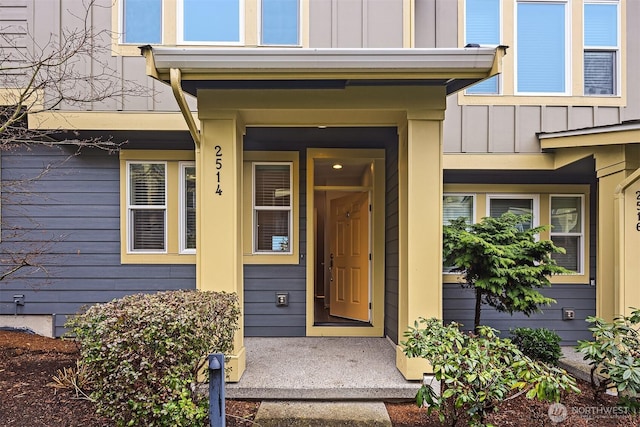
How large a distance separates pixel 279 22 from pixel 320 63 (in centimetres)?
209

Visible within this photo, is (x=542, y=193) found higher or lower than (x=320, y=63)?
lower

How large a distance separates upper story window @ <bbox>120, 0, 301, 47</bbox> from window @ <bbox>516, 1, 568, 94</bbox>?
3.00 m

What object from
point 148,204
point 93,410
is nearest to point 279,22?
point 148,204

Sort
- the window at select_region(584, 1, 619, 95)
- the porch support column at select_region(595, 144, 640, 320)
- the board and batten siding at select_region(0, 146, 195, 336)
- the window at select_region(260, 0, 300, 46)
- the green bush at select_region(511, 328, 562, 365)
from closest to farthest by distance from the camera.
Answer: the porch support column at select_region(595, 144, 640, 320) < the green bush at select_region(511, 328, 562, 365) < the window at select_region(260, 0, 300, 46) < the board and batten siding at select_region(0, 146, 195, 336) < the window at select_region(584, 1, 619, 95)

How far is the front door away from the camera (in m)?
5.63

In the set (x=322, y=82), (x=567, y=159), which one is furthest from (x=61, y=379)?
(x=567, y=159)

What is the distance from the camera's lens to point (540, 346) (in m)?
4.40

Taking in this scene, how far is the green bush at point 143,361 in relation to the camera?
2.51m

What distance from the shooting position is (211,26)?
4816 mm

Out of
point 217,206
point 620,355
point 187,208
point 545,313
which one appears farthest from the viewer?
point 545,313

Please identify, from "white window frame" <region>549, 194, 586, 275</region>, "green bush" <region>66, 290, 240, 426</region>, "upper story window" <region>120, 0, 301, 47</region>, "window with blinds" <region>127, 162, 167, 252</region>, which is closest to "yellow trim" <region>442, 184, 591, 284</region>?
"white window frame" <region>549, 194, 586, 275</region>

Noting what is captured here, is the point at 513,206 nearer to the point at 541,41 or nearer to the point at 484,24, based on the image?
the point at 541,41

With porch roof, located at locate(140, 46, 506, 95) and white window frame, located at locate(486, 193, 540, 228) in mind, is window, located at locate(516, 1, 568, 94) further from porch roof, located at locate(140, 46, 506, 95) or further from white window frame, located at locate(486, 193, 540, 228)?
porch roof, located at locate(140, 46, 506, 95)

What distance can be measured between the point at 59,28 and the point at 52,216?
235 centimetres
